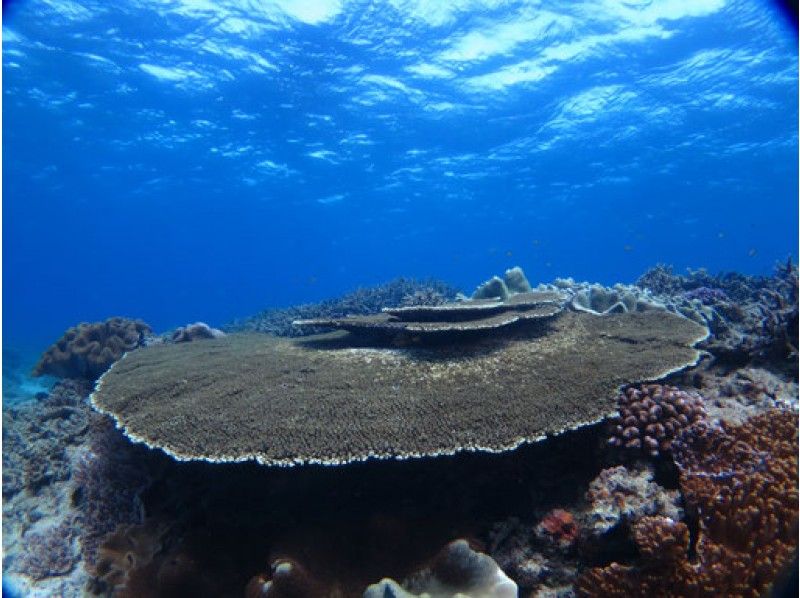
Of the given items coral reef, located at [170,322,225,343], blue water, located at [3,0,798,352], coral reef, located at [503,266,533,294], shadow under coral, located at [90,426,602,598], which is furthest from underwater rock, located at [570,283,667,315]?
coral reef, located at [170,322,225,343]

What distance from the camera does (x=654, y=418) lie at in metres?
4.11

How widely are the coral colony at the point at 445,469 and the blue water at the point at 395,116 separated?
4.39 meters

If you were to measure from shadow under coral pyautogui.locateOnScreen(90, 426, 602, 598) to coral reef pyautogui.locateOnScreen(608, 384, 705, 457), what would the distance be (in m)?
0.29

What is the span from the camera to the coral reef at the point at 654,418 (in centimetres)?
399

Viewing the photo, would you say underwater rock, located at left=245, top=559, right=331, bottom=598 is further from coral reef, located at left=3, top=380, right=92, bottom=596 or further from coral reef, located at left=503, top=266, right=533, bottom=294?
coral reef, located at left=503, top=266, right=533, bottom=294

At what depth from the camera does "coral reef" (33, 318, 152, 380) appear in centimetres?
1028

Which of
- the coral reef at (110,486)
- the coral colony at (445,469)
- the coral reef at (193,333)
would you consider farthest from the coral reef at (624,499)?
the coral reef at (193,333)

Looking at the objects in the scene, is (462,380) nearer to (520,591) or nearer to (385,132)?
(520,591)

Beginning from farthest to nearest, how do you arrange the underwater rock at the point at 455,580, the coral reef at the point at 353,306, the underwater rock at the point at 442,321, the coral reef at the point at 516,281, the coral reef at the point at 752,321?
1. the coral reef at the point at 353,306
2. the coral reef at the point at 516,281
3. the underwater rock at the point at 442,321
4. the coral reef at the point at 752,321
5. the underwater rock at the point at 455,580

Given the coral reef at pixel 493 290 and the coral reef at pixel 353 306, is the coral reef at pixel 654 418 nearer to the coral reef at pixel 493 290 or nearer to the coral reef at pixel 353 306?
the coral reef at pixel 493 290

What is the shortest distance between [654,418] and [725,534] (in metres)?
1.22

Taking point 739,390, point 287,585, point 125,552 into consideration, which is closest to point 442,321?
point 739,390

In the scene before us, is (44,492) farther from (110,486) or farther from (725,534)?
(725,534)

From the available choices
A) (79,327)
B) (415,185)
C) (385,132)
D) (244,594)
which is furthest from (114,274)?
(244,594)
